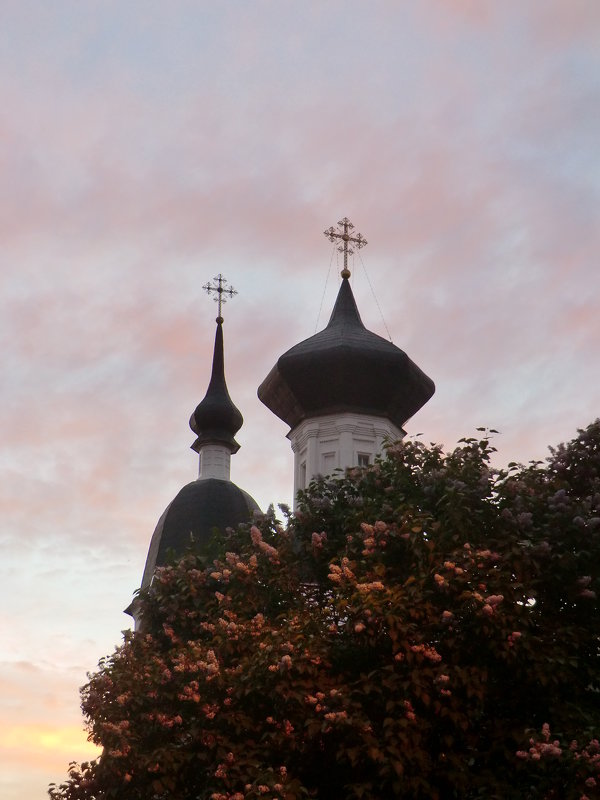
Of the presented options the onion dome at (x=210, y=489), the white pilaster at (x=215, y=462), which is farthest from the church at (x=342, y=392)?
the white pilaster at (x=215, y=462)

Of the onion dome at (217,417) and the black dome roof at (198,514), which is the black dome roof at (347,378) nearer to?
the black dome roof at (198,514)

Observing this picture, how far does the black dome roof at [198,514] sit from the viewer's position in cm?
4131

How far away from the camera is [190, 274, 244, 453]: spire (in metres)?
48.8

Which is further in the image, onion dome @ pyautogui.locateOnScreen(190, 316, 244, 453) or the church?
onion dome @ pyautogui.locateOnScreen(190, 316, 244, 453)

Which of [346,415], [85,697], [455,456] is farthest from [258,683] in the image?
[346,415]

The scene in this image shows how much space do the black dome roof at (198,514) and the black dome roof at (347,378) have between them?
6611 millimetres

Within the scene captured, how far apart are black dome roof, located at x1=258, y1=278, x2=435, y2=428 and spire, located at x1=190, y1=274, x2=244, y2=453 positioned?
43.0 feet

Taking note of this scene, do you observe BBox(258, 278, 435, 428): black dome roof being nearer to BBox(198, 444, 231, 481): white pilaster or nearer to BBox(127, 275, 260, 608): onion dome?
BBox(127, 275, 260, 608): onion dome

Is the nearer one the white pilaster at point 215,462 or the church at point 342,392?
the church at point 342,392

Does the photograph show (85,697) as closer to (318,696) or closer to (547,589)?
(318,696)

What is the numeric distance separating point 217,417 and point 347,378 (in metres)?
14.7

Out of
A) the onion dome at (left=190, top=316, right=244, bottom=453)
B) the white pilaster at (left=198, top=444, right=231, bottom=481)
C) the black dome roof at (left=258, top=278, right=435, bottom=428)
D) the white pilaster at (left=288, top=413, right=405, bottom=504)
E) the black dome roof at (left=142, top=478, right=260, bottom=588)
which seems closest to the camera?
the white pilaster at (left=288, top=413, right=405, bottom=504)

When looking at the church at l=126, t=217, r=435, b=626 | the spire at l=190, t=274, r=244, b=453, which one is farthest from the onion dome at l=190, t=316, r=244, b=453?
the church at l=126, t=217, r=435, b=626

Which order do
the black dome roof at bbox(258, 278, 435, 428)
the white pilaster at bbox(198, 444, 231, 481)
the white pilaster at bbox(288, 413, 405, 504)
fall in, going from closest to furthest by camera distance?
the white pilaster at bbox(288, 413, 405, 504)
the black dome roof at bbox(258, 278, 435, 428)
the white pilaster at bbox(198, 444, 231, 481)
